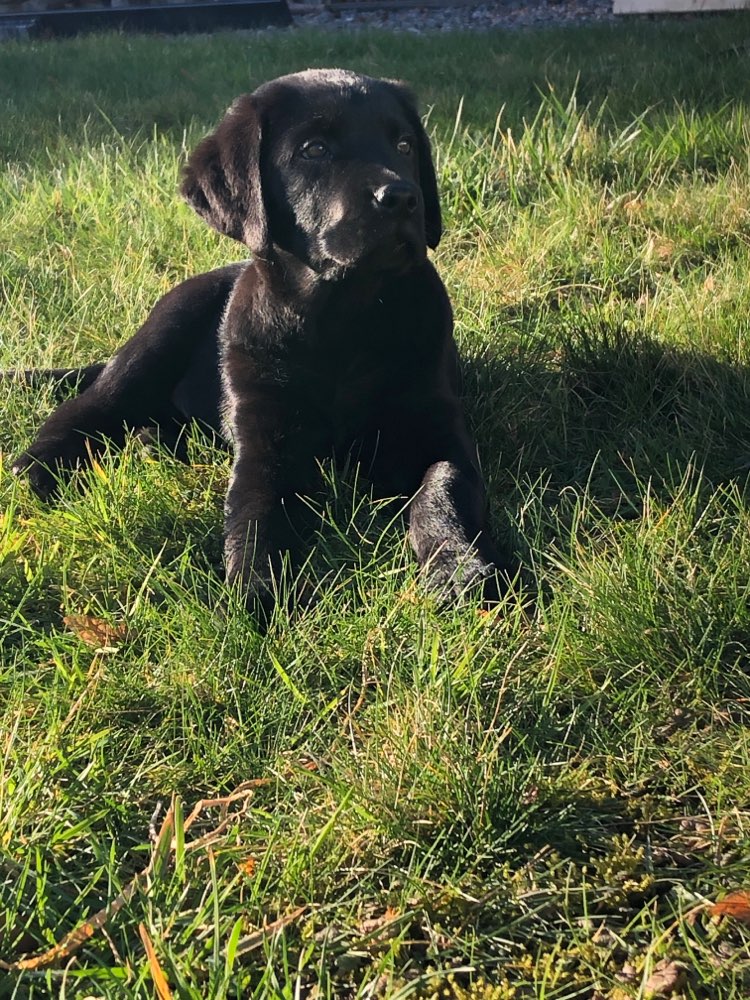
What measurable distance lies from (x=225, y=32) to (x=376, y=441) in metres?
8.31

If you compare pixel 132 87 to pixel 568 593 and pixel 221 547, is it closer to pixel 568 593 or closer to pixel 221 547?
pixel 221 547

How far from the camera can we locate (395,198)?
2254 mm

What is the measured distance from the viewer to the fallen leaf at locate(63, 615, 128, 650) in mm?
1977

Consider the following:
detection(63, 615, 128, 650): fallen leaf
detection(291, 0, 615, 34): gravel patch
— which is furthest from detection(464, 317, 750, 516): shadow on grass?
Result: detection(291, 0, 615, 34): gravel patch

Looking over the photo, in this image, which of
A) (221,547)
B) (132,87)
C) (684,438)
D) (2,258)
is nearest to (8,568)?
(221,547)

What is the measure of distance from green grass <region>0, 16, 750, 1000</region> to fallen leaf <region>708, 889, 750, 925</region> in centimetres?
1

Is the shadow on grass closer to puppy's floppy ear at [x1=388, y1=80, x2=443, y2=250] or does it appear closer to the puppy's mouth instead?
puppy's floppy ear at [x1=388, y1=80, x2=443, y2=250]

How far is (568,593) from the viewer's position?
197 centimetres

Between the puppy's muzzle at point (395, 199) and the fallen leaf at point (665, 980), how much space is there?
1543mm

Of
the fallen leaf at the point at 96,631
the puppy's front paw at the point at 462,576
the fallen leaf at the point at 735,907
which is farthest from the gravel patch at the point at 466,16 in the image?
the fallen leaf at the point at 735,907

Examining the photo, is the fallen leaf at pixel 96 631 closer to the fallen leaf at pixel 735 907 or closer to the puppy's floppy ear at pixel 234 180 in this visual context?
the puppy's floppy ear at pixel 234 180

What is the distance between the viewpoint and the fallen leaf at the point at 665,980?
1.29 metres

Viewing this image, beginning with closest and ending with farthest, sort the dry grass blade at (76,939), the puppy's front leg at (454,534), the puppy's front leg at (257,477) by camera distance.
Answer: the dry grass blade at (76,939), the puppy's front leg at (454,534), the puppy's front leg at (257,477)

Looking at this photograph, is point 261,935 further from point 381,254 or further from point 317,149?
point 317,149
